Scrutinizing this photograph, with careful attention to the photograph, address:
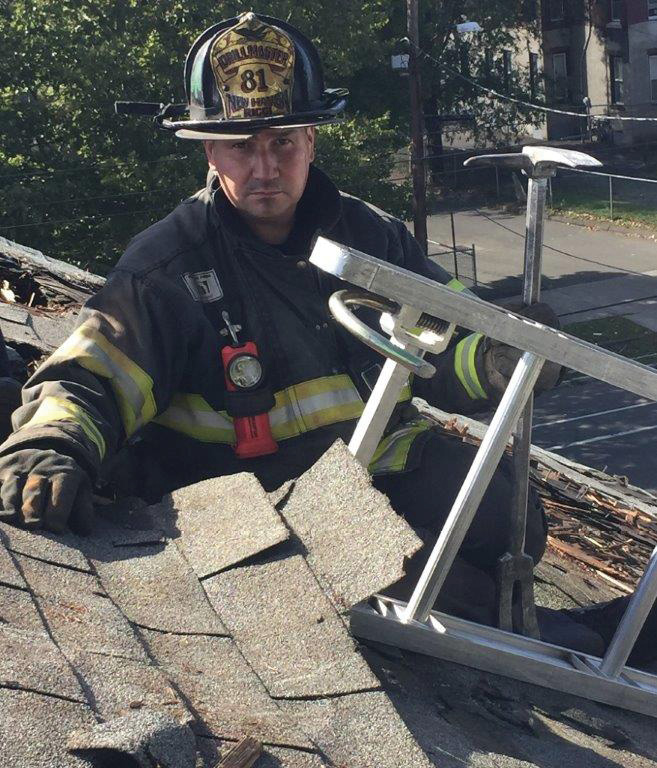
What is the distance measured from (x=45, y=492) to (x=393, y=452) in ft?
4.16

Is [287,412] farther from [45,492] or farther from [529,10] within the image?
[529,10]

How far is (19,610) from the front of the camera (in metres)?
2.26

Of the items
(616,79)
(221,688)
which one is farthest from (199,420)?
(616,79)

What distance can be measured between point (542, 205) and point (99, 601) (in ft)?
4.77

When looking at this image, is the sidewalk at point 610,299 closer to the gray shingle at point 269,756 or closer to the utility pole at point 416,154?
the utility pole at point 416,154

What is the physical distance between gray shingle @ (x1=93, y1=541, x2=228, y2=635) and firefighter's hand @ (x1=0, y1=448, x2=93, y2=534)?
0.13m

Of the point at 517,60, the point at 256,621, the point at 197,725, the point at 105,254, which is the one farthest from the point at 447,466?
the point at 517,60

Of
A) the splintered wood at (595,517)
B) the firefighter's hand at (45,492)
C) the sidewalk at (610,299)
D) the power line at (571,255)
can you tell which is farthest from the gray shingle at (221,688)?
the power line at (571,255)

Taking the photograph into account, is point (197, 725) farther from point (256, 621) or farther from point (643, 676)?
point (643, 676)

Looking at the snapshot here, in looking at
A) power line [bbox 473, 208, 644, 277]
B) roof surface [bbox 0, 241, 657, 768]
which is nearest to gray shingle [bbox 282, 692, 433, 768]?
roof surface [bbox 0, 241, 657, 768]

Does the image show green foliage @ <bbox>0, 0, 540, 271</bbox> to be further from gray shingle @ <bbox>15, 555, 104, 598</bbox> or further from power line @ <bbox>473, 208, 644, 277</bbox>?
gray shingle @ <bbox>15, 555, 104, 598</bbox>

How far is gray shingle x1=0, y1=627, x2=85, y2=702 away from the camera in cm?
194

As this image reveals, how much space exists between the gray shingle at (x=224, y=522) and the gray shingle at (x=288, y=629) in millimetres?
53

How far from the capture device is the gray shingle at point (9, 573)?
2.35m
